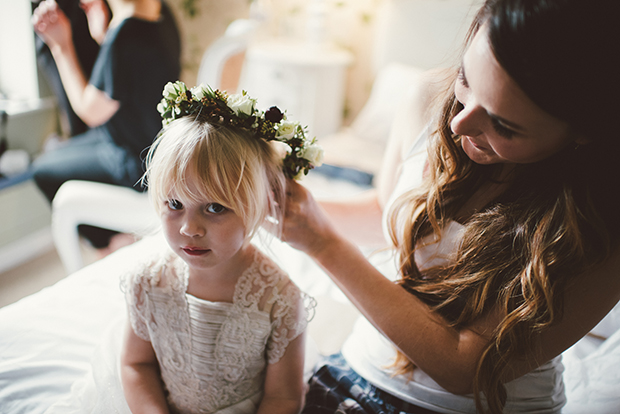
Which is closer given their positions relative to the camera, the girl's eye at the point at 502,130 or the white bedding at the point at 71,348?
the girl's eye at the point at 502,130

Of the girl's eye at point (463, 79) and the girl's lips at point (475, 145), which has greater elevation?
the girl's eye at point (463, 79)

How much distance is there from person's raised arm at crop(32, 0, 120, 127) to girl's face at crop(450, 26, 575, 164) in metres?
1.57

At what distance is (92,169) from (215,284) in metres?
1.41

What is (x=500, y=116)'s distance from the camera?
2.01ft

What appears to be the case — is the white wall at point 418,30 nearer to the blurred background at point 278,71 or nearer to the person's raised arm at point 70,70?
the blurred background at point 278,71

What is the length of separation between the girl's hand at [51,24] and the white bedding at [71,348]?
1140 millimetres

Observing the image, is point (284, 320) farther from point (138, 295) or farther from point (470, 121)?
point (470, 121)

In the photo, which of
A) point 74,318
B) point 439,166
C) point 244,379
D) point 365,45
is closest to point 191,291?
point 244,379

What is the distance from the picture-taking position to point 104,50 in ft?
5.79

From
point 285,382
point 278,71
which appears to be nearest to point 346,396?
point 285,382

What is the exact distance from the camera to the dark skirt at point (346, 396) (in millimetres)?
849

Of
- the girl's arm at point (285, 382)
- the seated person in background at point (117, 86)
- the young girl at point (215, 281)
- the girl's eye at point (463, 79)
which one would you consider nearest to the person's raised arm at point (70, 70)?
the seated person in background at point (117, 86)

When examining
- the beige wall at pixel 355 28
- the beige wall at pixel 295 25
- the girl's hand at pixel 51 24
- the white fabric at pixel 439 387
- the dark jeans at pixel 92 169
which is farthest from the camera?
the beige wall at pixel 295 25

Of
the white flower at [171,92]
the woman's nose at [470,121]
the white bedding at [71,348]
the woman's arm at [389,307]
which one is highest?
the woman's nose at [470,121]
